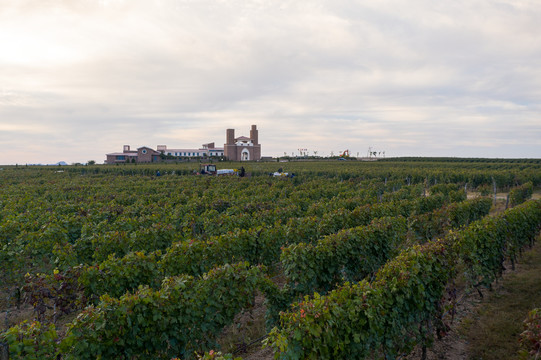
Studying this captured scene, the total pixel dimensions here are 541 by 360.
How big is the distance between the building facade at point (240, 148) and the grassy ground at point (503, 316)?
101m

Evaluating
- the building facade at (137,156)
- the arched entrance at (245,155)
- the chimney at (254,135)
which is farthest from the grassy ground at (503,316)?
the chimney at (254,135)

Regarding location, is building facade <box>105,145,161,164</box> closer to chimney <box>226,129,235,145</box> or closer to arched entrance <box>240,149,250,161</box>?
chimney <box>226,129,235,145</box>

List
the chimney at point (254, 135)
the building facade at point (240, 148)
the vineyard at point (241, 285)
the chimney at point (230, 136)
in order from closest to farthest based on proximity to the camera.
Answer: the vineyard at point (241, 285) < the building facade at point (240, 148) < the chimney at point (230, 136) < the chimney at point (254, 135)

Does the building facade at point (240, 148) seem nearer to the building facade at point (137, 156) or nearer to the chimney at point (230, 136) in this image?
the chimney at point (230, 136)

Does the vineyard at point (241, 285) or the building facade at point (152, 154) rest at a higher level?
the building facade at point (152, 154)

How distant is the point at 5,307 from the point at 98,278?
5.67 m

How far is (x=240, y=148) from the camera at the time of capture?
364ft

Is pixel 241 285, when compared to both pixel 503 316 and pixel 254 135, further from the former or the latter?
pixel 254 135

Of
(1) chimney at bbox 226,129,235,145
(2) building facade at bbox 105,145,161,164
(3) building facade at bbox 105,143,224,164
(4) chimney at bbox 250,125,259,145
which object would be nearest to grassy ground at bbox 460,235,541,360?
(3) building facade at bbox 105,143,224,164

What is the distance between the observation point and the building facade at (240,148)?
11000cm

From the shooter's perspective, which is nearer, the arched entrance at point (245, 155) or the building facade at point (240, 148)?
the building facade at point (240, 148)

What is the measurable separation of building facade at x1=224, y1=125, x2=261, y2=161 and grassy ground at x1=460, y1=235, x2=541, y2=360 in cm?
10128

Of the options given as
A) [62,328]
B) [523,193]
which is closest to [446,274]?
[62,328]

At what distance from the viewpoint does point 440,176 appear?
3684 centimetres
